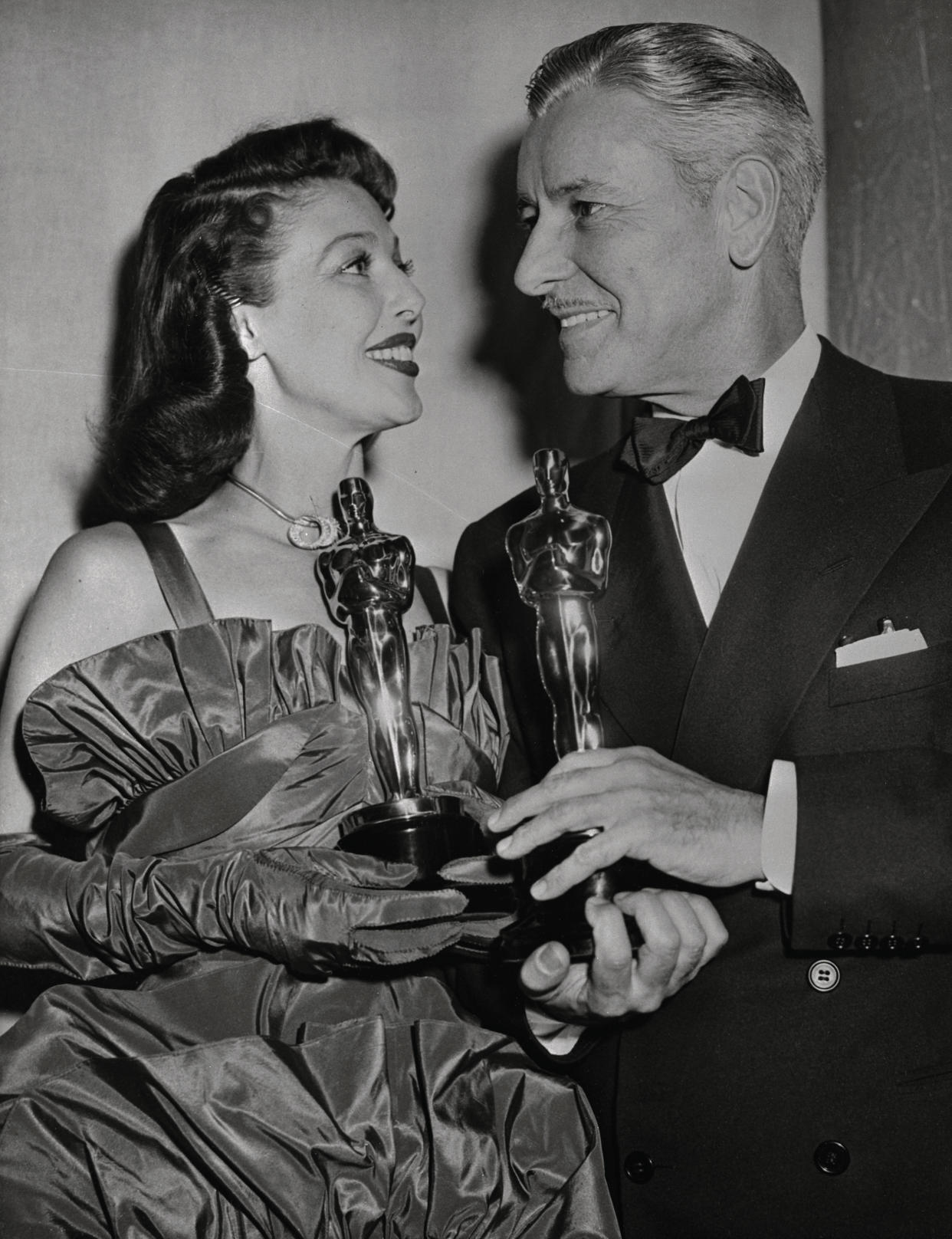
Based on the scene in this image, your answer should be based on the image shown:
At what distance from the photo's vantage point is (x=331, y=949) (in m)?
1.95

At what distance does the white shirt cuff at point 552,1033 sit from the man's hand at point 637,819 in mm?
373

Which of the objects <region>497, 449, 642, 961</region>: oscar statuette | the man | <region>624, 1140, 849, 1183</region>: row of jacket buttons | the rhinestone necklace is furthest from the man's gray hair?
<region>624, 1140, 849, 1183</region>: row of jacket buttons

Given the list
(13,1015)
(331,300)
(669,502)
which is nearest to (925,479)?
(669,502)

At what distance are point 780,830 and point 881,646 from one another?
285 millimetres

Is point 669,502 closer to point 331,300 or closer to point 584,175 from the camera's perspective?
point 584,175

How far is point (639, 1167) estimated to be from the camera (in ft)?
6.33

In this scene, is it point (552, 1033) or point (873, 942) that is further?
point (552, 1033)

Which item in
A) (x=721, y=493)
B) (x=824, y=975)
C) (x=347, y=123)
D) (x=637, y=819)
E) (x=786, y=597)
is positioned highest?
(x=347, y=123)

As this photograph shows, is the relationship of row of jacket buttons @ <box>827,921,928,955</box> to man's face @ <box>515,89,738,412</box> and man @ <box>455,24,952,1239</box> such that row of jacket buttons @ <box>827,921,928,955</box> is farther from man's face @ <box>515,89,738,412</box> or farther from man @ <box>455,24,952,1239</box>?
man's face @ <box>515,89,738,412</box>

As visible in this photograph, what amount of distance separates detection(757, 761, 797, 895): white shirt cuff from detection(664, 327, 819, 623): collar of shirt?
1.14 feet

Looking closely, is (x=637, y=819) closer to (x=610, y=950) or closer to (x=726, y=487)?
(x=610, y=950)

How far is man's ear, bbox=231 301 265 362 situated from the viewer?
258 centimetres

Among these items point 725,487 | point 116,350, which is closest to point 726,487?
point 725,487

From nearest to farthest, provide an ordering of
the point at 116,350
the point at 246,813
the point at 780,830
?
the point at 780,830, the point at 246,813, the point at 116,350
